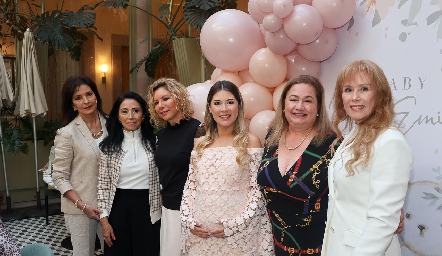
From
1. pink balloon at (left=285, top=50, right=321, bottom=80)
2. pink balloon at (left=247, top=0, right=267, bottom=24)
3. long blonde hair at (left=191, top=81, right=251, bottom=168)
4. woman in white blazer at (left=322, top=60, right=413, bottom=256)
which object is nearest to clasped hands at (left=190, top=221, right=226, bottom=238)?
long blonde hair at (left=191, top=81, right=251, bottom=168)

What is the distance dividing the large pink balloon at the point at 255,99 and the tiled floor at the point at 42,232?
2.53 m

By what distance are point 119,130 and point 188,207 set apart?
0.85 meters

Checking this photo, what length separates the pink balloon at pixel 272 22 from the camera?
2756mm

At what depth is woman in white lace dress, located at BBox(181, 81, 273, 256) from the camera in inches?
86.7

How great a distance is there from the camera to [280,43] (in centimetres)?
286

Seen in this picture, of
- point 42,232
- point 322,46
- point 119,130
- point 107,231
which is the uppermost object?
point 322,46

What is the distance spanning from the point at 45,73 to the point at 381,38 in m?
5.98

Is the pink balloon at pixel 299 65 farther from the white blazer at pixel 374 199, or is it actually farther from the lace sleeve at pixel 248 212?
the white blazer at pixel 374 199

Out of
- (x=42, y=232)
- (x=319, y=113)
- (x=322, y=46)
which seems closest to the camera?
(x=319, y=113)

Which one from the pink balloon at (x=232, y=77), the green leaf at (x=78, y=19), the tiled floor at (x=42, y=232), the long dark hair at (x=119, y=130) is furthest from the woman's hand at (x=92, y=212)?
the green leaf at (x=78, y=19)

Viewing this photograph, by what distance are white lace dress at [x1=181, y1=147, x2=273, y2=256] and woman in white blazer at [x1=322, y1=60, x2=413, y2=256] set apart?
0.61m

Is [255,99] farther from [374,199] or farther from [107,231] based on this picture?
[374,199]

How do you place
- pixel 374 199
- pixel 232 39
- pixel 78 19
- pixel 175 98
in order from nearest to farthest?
1. pixel 374 199
2. pixel 175 98
3. pixel 232 39
4. pixel 78 19

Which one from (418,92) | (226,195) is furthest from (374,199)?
(418,92)
